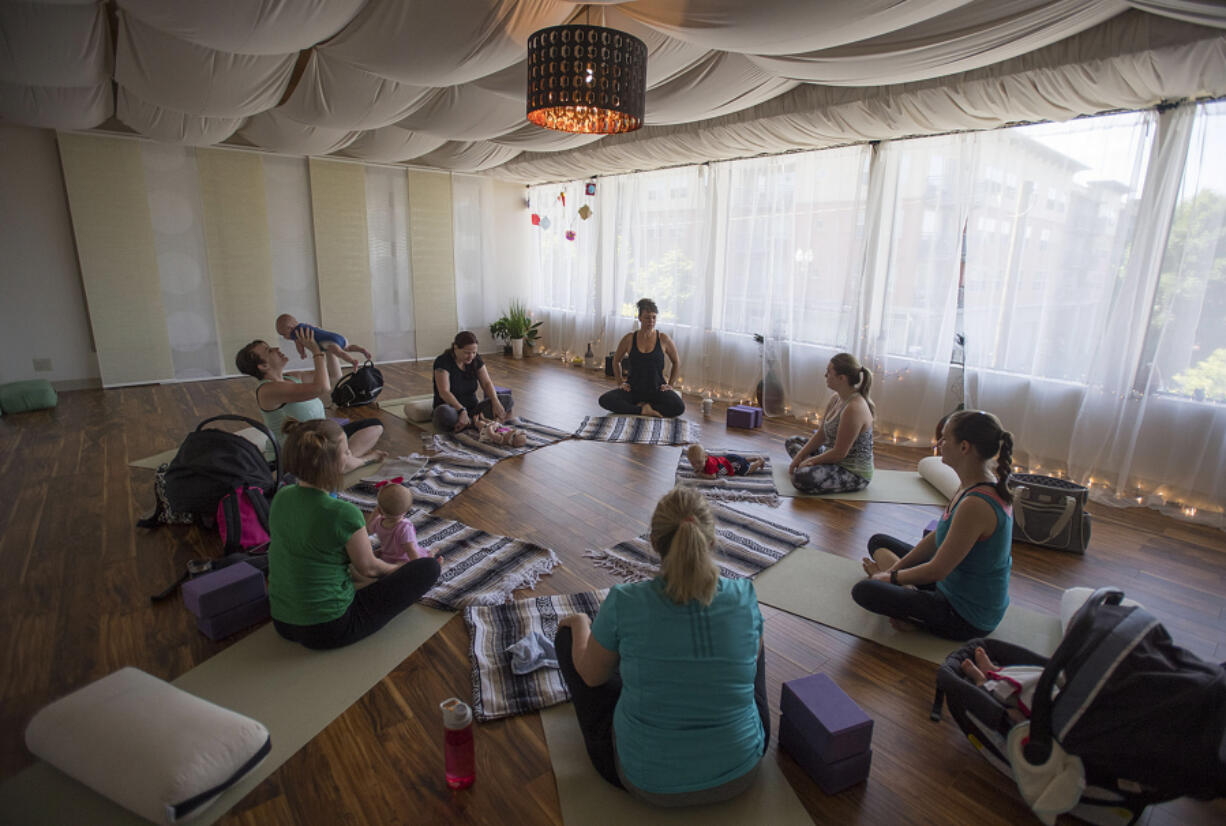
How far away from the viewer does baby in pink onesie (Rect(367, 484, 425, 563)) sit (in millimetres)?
2627

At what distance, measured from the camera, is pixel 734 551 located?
10.3ft

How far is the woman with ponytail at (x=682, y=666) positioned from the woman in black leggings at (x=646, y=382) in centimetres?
410

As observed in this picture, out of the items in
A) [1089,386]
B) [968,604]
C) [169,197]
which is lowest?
[968,604]

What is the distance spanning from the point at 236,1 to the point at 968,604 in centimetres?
397

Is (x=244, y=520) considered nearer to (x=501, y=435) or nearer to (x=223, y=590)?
(x=223, y=590)

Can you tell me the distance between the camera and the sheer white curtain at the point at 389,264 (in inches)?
314

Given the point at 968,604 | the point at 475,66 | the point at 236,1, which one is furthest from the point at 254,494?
the point at 968,604

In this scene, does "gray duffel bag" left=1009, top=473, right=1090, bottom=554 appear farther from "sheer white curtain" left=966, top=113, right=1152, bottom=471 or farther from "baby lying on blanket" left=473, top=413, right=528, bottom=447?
"baby lying on blanket" left=473, top=413, right=528, bottom=447

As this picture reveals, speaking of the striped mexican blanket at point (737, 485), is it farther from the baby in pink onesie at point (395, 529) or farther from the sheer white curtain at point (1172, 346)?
the sheer white curtain at point (1172, 346)

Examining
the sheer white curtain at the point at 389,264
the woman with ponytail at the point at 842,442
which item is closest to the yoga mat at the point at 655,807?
the woman with ponytail at the point at 842,442

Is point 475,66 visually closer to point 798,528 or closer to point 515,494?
A: point 515,494

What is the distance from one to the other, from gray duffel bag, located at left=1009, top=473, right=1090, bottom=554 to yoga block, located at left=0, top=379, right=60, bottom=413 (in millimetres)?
8017

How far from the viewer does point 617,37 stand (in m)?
2.63

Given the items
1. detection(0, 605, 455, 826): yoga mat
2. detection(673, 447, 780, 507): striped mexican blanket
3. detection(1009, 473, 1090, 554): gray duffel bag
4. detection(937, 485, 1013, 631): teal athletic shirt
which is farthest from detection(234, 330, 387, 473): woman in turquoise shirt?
detection(1009, 473, 1090, 554): gray duffel bag
